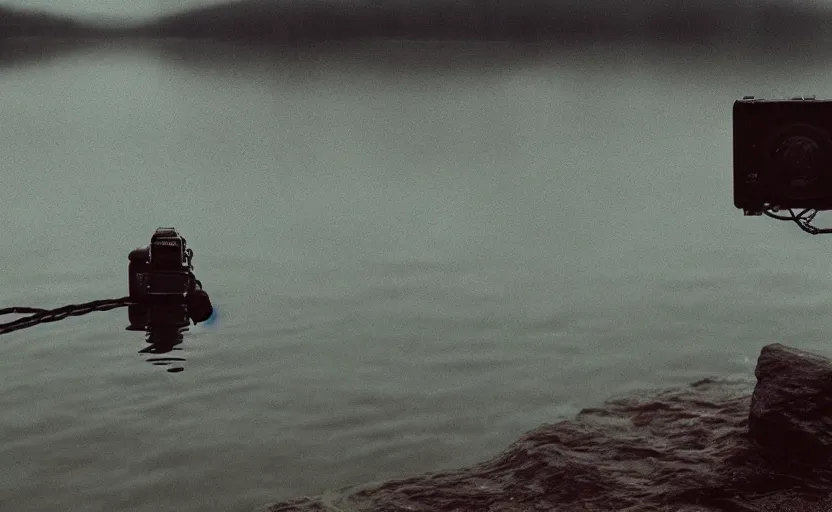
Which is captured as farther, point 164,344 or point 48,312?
point 164,344

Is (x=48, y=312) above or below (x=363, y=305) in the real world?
above

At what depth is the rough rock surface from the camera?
8727 mm

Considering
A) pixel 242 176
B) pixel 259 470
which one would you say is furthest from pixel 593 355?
pixel 242 176

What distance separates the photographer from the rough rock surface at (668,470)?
873 centimetres

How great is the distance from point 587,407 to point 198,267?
10503 millimetres

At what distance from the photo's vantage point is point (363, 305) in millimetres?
17844

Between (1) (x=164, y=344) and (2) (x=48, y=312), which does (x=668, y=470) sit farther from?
(1) (x=164, y=344)

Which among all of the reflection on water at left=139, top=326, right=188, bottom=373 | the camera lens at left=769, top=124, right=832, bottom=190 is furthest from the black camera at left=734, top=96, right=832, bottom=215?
the reflection on water at left=139, top=326, right=188, bottom=373

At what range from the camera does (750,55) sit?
170125 millimetres

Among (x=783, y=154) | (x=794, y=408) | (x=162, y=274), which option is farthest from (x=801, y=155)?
(x=162, y=274)

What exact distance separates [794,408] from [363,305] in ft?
30.5

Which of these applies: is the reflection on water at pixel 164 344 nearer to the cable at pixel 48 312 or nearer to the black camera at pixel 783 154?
the cable at pixel 48 312

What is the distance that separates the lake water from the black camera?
3842mm

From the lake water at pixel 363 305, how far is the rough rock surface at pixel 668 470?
3.11ft
